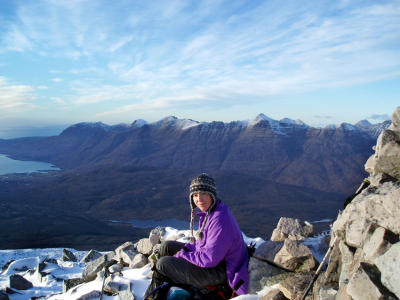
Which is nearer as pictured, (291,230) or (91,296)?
(91,296)

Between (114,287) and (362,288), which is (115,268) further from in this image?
(362,288)

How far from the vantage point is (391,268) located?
355cm

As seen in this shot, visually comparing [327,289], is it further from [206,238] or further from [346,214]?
[206,238]

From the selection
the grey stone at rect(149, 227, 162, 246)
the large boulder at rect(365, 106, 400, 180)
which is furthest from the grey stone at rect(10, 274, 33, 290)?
the large boulder at rect(365, 106, 400, 180)

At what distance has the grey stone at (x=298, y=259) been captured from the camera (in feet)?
23.7

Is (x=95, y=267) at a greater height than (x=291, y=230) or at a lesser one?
lesser

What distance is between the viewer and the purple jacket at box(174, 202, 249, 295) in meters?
5.54

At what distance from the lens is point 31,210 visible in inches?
5374

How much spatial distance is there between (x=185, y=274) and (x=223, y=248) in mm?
931

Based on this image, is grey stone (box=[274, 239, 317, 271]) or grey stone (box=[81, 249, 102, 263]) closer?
grey stone (box=[274, 239, 317, 271])

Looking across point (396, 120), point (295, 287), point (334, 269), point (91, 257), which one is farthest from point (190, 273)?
point (91, 257)

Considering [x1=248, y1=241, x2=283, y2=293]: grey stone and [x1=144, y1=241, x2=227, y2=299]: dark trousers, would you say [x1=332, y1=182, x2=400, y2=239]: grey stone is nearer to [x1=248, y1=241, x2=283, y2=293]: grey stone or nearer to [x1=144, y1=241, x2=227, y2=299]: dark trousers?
[x1=248, y1=241, x2=283, y2=293]: grey stone

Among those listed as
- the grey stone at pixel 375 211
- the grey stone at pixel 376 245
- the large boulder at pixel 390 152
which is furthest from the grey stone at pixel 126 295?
the large boulder at pixel 390 152

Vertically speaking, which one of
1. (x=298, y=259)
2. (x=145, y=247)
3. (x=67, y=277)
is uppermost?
(x=298, y=259)
